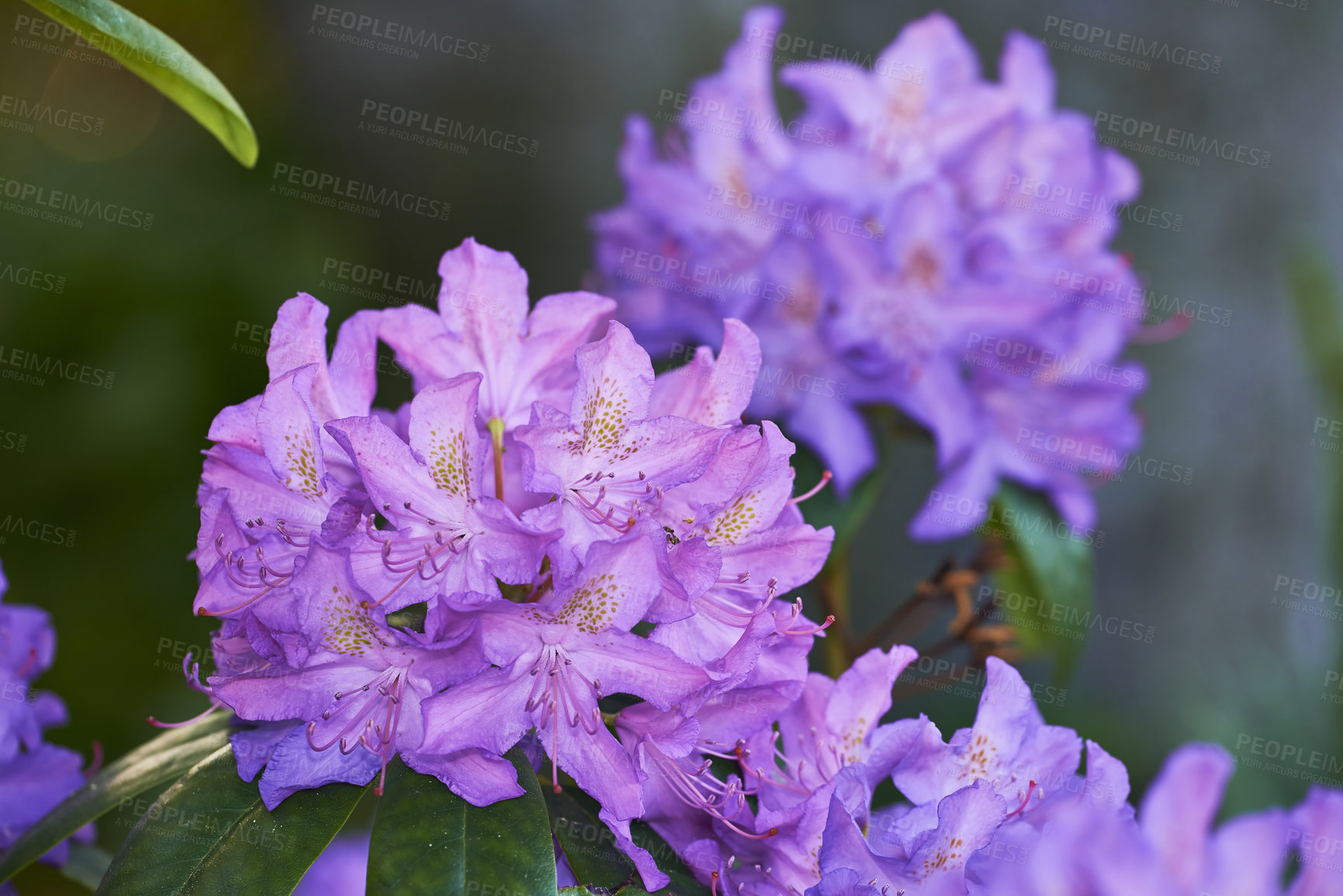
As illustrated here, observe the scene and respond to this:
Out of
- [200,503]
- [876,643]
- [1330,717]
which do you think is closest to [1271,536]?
[1330,717]

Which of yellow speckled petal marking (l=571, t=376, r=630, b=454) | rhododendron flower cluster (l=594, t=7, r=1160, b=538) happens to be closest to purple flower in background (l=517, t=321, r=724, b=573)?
yellow speckled petal marking (l=571, t=376, r=630, b=454)

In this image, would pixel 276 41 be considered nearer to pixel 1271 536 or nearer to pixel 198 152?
pixel 198 152

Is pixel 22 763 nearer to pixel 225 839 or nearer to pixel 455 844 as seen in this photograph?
pixel 225 839

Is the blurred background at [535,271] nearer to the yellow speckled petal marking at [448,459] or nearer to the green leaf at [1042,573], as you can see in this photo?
the green leaf at [1042,573]

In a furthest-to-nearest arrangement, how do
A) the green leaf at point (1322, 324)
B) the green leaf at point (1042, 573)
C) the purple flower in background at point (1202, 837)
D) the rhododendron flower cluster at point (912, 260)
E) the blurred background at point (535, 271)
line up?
1. the blurred background at point (535, 271)
2. the green leaf at point (1322, 324)
3. the green leaf at point (1042, 573)
4. the rhododendron flower cluster at point (912, 260)
5. the purple flower in background at point (1202, 837)

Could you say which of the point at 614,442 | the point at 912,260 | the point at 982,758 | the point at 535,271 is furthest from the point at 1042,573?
the point at 535,271

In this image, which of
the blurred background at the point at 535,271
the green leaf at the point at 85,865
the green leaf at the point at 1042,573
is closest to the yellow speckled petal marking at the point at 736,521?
the green leaf at the point at 85,865

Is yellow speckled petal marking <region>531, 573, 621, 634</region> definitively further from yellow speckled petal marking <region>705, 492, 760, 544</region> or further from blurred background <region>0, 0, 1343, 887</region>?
blurred background <region>0, 0, 1343, 887</region>
